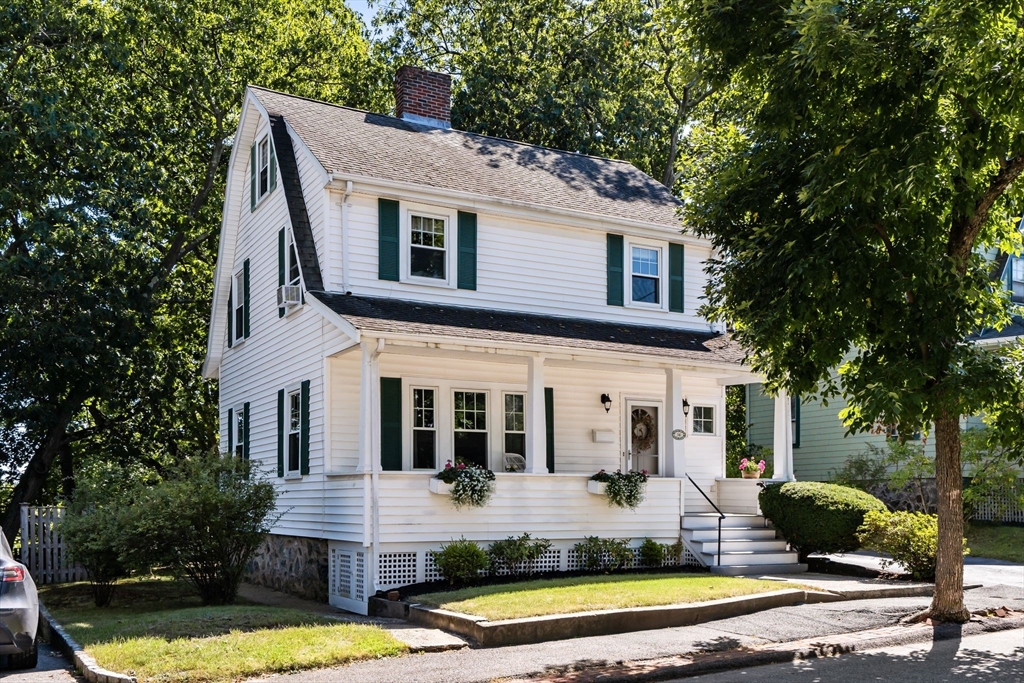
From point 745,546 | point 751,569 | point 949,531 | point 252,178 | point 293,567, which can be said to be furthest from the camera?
point 252,178

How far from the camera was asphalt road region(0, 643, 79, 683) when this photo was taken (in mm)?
9430

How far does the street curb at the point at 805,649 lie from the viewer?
9.30 metres

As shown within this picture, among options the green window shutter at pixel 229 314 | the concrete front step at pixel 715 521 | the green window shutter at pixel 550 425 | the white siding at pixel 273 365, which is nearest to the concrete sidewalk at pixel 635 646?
the concrete front step at pixel 715 521

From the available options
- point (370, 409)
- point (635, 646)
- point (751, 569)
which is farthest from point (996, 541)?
point (370, 409)

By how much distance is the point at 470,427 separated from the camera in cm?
1717

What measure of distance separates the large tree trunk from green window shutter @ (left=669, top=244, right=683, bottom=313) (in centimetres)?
789

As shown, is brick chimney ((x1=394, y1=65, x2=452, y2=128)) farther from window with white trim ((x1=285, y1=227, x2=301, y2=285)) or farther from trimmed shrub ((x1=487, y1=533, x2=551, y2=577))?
trimmed shrub ((x1=487, y1=533, x2=551, y2=577))

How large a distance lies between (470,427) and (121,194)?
37.1ft

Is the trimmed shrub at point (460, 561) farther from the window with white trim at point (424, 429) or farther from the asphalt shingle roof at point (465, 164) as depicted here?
the asphalt shingle roof at point (465, 164)

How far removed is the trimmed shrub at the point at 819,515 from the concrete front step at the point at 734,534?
0.89ft

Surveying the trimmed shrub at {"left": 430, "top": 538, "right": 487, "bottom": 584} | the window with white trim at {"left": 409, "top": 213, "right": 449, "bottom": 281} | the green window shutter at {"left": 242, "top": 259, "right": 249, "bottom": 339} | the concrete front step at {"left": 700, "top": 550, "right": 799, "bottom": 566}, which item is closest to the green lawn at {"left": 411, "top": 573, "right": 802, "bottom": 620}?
the trimmed shrub at {"left": 430, "top": 538, "right": 487, "bottom": 584}

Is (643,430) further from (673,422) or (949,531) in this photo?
(949,531)

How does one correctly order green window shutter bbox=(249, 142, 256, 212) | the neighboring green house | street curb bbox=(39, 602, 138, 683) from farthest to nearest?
the neighboring green house
green window shutter bbox=(249, 142, 256, 212)
street curb bbox=(39, 602, 138, 683)

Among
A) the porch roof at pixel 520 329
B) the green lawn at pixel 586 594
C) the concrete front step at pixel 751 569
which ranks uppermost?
the porch roof at pixel 520 329
